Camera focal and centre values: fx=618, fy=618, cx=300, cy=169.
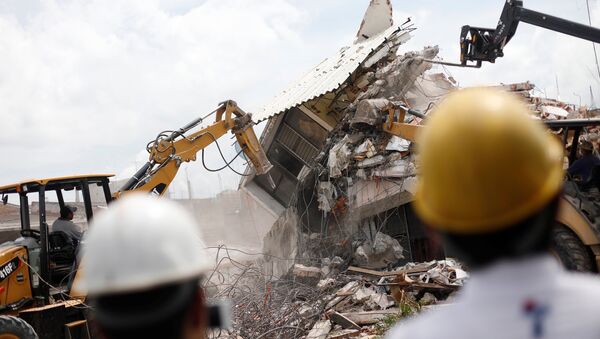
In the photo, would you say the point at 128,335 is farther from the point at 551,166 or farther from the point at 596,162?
the point at 596,162

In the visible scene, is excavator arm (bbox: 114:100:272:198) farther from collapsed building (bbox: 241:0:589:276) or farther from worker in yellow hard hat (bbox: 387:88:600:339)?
worker in yellow hard hat (bbox: 387:88:600:339)

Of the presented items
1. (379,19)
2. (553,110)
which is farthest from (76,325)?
(379,19)

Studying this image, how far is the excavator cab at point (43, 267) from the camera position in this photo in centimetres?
757

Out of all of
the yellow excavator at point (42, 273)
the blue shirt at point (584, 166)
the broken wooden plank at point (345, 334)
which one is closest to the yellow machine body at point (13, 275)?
the yellow excavator at point (42, 273)

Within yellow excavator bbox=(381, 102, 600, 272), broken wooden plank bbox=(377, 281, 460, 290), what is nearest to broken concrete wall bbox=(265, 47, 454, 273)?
broken wooden plank bbox=(377, 281, 460, 290)

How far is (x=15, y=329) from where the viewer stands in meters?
6.93

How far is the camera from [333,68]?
16578 mm

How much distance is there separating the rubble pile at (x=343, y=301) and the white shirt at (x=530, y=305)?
5.88 m

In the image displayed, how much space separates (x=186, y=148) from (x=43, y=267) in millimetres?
3366

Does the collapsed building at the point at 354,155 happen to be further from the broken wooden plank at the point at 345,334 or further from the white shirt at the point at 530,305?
the white shirt at the point at 530,305

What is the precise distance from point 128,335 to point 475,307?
71cm

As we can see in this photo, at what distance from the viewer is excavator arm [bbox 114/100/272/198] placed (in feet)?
32.3

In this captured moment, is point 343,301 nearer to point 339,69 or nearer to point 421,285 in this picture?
point 421,285

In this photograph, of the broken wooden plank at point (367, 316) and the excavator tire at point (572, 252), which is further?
the broken wooden plank at point (367, 316)
